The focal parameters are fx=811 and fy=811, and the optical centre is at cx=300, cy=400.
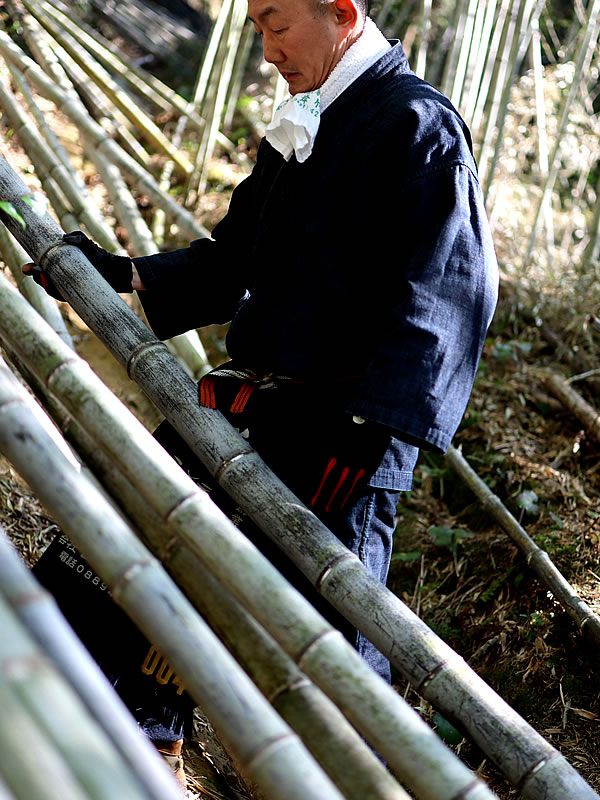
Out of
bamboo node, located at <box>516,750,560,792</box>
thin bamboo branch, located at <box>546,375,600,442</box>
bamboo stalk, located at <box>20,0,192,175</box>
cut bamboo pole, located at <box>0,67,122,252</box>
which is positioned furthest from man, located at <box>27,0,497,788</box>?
bamboo stalk, located at <box>20,0,192,175</box>

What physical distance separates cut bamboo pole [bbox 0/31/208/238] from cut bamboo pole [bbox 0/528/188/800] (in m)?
2.33

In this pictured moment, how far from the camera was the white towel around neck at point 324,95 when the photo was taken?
142cm

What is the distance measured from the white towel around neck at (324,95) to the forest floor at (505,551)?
134 centimetres

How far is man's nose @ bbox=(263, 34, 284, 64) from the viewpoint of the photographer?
1.37m

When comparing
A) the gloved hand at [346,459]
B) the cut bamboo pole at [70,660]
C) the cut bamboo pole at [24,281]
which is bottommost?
the cut bamboo pole at [70,660]

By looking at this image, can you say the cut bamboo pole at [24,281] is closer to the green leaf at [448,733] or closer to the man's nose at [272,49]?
the man's nose at [272,49]

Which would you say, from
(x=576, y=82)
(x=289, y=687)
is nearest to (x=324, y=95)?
(x=289, y=687)

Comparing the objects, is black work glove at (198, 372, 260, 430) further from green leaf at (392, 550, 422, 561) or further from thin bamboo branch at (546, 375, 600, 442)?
thin bamboo branch at (546, 375, 600, 442)

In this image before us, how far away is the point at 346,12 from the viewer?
1.38 m


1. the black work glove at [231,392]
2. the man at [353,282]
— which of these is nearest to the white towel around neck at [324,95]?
the man at [353,282]

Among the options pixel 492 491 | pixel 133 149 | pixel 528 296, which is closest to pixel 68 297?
pixel 492 491

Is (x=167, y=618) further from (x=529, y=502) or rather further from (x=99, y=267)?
(x=529, y=502)

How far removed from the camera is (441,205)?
129cm

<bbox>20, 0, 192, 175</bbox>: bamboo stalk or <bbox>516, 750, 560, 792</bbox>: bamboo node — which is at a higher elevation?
<bbox>20, 0, 192, 175</bbox>: bamboo stalk
